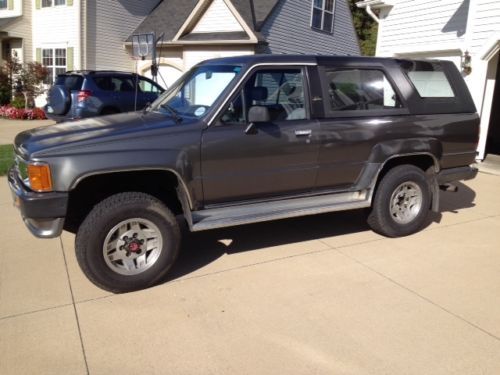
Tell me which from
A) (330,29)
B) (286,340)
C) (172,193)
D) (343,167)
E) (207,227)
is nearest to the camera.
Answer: (286,340)

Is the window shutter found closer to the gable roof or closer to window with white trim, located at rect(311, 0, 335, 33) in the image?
the gable roof

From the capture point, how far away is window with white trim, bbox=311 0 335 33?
19.3 m

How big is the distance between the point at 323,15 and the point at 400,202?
636 inches

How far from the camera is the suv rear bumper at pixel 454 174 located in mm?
5594

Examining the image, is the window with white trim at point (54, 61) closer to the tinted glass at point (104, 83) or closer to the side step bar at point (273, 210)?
the tinted glass at point (104, 83)

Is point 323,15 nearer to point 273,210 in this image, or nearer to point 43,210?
point 273,210

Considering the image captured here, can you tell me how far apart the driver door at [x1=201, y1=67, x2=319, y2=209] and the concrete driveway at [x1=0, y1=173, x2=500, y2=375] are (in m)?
0.78

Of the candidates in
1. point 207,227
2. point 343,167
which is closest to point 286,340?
point 207,227

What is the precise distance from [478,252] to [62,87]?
1083cm

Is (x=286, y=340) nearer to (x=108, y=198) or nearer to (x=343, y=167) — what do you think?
(x=108, y=198)

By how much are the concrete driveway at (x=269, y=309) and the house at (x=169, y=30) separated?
480 inches

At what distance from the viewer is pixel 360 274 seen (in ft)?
14.6

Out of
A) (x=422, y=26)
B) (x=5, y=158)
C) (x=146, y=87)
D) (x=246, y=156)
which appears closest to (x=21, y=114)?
(x=146, y=87)

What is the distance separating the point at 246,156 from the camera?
14.3 ft
